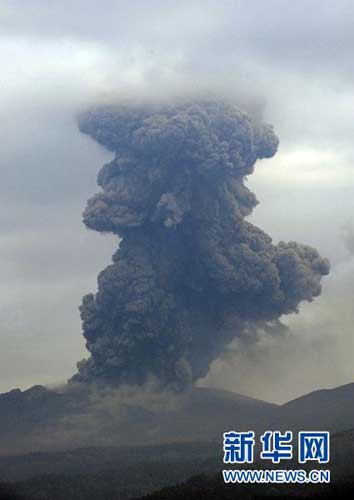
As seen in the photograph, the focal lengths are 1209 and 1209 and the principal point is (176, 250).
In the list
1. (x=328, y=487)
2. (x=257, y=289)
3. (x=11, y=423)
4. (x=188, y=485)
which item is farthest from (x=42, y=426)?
(x=328, y=487)

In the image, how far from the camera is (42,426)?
131m

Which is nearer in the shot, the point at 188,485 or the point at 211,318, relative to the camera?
the point at 188,485

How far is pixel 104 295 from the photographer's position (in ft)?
365

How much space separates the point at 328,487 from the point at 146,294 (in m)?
34.5

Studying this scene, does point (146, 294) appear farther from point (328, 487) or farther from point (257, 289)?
point (328, 487)

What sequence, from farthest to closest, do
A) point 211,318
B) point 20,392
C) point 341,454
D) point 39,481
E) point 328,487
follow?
point 20,392
point 211,318
point 39,481
point 341,454
point 328,487

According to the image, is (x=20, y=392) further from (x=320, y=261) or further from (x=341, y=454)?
(x=341, y=454)

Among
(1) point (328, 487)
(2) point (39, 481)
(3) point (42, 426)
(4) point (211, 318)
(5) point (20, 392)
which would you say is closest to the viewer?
(1) point (328, 487)

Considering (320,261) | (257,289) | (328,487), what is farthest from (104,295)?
(328,487)

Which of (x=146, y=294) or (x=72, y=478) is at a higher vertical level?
(x=146, y=294)

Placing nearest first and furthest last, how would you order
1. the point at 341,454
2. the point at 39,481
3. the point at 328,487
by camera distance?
the point at 328,487 → the point at 341,454 → the point at 39,481

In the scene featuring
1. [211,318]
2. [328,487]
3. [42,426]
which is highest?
[211,318]

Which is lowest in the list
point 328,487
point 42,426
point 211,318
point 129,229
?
point 328,487

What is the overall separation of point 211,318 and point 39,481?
22465 millimetres
